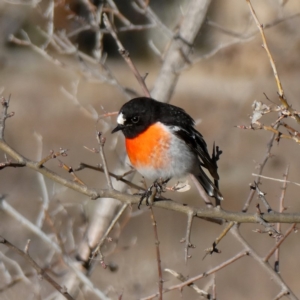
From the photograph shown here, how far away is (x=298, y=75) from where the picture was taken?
891cm

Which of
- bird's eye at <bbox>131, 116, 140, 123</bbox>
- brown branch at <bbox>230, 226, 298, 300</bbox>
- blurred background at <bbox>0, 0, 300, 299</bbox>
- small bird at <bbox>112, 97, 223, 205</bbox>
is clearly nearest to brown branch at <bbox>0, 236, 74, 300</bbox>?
brown branch at <bbox>230, 226, 298, 300</bbox>

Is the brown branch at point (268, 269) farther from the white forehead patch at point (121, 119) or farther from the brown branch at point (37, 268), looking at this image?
the white forehead patch at point (121, 119)

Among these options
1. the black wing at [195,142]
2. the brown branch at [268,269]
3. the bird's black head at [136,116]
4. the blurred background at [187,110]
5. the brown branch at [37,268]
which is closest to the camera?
the brown branch at [37,268]

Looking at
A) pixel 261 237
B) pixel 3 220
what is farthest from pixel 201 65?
pixel 3 220

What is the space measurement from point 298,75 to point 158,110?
6.01 metres

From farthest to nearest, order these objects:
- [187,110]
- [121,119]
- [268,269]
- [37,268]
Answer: [187,110], [121,119], [268,269], [37,268]

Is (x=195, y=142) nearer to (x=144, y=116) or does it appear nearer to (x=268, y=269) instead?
(x=144, y=116)

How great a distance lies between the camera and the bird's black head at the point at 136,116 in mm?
3387

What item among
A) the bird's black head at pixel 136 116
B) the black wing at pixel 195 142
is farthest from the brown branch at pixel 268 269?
the bird's black head at pixel 136 116

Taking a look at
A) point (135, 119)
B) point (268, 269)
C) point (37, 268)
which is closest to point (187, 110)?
point (135, 119)

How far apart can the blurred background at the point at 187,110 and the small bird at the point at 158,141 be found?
106 cm

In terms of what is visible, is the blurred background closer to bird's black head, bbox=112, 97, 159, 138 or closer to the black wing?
bird's black head, bbox=112, 97, 159, 138

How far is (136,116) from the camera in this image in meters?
3.45

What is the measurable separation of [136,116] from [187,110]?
5974mm
